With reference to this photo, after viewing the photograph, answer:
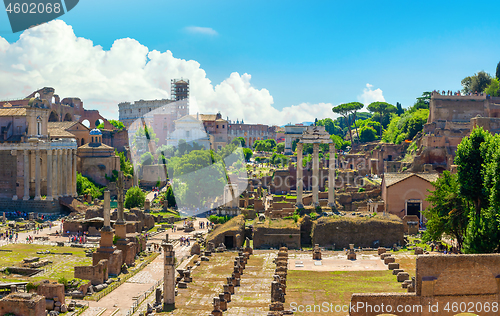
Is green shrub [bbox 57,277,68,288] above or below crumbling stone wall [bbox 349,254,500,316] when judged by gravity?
below

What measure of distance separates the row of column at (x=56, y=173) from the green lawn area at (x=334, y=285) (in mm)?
35911

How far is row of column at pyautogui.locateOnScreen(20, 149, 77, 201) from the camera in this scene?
55.1 meters

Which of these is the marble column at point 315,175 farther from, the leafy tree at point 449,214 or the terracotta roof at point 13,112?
the terracotta roof at point 13,112

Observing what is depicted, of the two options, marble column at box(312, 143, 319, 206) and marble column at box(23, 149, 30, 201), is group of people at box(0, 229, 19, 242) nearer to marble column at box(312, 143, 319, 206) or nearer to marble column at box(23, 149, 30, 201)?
marble column at box(23, 149, 30, 201)

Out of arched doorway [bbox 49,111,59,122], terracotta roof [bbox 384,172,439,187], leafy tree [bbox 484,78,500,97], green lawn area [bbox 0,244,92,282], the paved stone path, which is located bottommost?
the paved stone path

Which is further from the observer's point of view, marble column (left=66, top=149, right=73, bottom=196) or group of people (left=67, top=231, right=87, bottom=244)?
marble column (left=66, top=149, right=73, bottom=196)

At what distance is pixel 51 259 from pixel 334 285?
18.5m

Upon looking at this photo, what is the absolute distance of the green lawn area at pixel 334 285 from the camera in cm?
2336

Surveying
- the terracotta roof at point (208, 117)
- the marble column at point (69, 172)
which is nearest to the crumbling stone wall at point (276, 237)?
the marble column at point (69, 172)

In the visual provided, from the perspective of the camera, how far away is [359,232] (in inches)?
1447

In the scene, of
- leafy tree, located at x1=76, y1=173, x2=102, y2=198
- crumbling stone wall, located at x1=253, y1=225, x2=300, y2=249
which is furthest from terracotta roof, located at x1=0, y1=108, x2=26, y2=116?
crumbling stone wall, located at x1=253, y1=225, x2=300, y2=249

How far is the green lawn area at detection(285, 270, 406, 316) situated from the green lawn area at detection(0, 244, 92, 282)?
41.6 ft

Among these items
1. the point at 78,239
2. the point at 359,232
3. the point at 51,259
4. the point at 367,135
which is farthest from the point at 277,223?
the point at 367,135

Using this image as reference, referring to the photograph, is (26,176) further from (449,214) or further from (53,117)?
(449,214)
